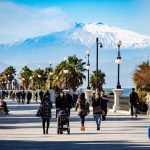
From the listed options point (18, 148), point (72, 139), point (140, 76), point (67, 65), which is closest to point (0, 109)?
point (140, 76)

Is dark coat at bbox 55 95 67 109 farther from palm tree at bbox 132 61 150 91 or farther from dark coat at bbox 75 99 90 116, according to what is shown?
palm tree at bbox 132 61 150 91

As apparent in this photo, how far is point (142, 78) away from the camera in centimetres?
5391

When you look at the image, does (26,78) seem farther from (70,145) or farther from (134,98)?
(70,145)

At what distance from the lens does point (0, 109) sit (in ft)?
147

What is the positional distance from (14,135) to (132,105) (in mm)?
15811

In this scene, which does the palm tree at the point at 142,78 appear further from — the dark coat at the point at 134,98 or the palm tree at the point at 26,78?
the palm tree at the point at 26,78

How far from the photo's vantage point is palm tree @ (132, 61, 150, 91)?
53594 millimetres

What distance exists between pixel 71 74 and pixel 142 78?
171 feet

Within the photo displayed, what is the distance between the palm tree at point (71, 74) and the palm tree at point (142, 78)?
153 feet

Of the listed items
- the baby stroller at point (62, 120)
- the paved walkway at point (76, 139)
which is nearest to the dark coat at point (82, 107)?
the paved walkway at point (76, 139)

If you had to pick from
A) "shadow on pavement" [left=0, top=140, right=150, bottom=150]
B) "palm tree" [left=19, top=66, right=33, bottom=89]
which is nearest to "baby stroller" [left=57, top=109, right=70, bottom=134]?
"shadow on pavement" [left=0, top=140, right=150, bottom=150]

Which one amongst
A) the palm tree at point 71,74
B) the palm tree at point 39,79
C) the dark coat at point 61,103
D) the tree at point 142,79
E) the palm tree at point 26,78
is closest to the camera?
the dark coat at point 61,103

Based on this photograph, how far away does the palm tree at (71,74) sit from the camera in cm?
10462

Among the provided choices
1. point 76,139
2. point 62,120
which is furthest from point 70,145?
point 62,120
